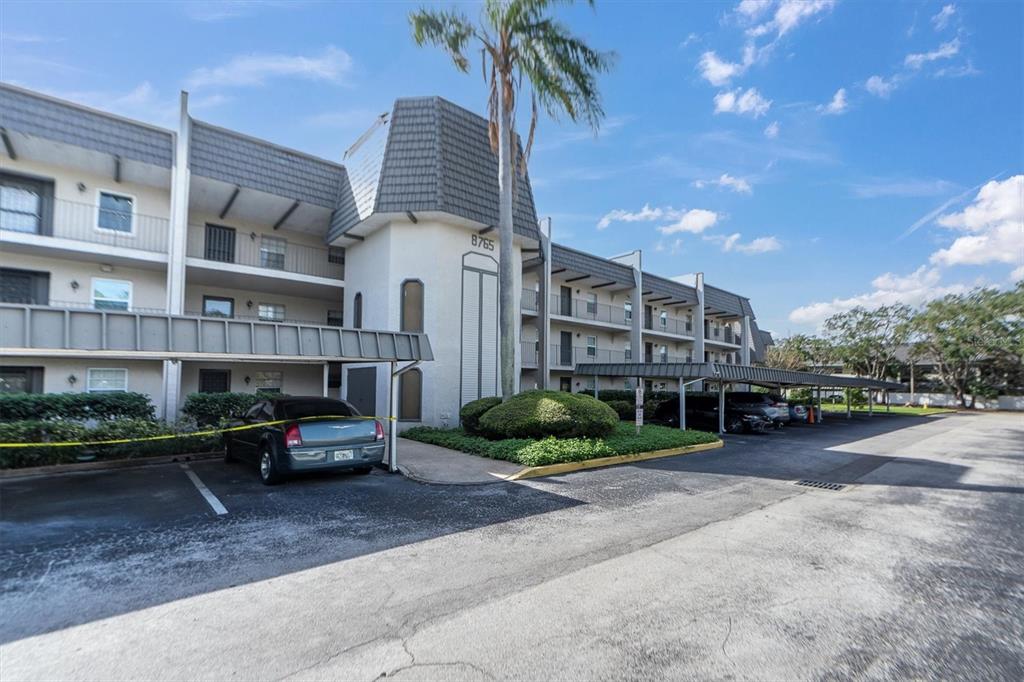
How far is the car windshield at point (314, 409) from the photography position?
8.71m

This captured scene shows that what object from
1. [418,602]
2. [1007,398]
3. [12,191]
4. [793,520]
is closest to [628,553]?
[418,602]

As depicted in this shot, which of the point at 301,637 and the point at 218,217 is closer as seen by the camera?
the point at 301,637

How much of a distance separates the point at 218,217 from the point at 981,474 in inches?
885

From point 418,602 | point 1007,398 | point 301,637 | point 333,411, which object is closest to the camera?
point 301,637

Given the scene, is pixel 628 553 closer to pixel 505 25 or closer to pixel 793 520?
pixel 793 520

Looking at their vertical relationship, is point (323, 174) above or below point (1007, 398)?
above

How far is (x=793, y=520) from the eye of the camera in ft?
21.9

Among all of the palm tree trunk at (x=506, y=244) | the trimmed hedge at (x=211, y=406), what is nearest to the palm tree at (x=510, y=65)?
the palm tree trunk at (x=506, y=244)

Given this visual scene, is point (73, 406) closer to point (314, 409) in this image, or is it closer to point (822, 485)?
point (314, 409)

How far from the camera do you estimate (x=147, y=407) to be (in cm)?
1291

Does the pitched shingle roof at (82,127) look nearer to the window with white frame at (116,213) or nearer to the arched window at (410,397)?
the window with white frame at (116,213)

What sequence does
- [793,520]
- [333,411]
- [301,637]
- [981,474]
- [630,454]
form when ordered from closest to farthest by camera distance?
[301,637] < [793,520] < [333,411] < [981,474] < [630,454]

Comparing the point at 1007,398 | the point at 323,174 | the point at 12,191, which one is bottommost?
the point at 1007,398

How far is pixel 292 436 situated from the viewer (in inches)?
320
